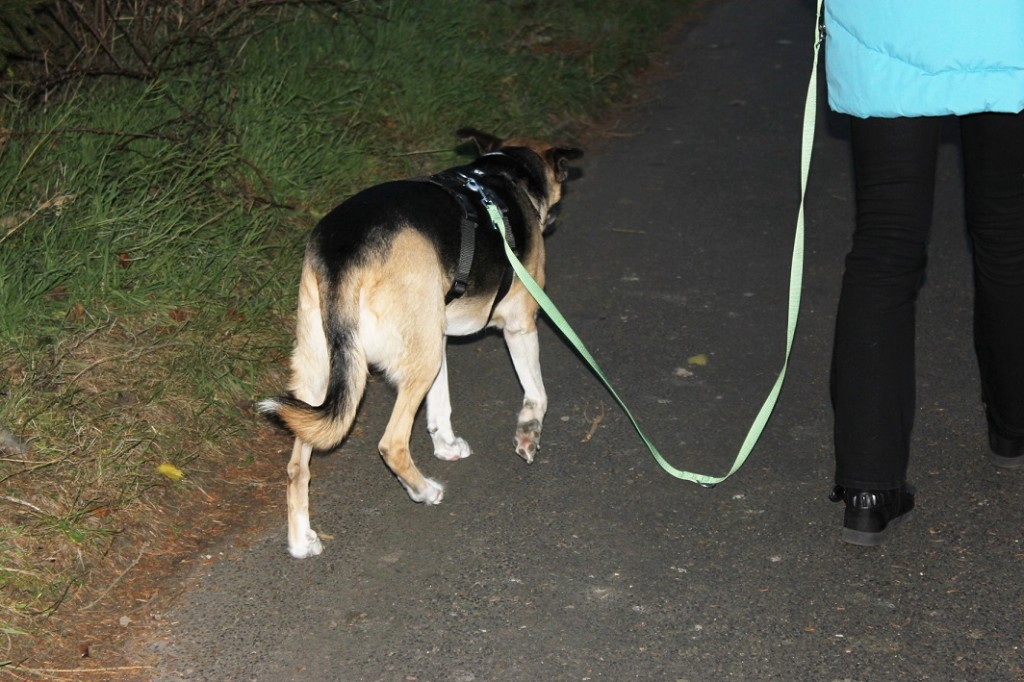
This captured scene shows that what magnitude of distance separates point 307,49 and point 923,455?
5140mm

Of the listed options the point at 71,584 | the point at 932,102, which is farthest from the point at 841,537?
the point at 71,584

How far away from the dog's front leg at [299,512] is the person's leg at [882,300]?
1.87 metres

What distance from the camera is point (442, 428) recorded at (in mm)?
4793

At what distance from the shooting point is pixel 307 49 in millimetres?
7918

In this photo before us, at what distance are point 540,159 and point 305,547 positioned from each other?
2.02 meters

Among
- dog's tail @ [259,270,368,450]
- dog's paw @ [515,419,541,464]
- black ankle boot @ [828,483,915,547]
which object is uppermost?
dog's tail @ [259,270,368,450]

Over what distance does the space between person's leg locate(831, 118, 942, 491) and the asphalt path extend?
1.13ft

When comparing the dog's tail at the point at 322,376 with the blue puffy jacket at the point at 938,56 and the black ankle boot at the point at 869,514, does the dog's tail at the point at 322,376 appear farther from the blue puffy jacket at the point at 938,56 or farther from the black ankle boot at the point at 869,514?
the blue puffy jacket at the point at 938,56

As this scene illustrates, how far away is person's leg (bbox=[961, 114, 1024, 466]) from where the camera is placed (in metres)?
3.73

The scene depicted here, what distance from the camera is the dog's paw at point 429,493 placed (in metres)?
4.36

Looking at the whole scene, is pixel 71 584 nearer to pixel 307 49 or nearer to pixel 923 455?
pixel 923 455

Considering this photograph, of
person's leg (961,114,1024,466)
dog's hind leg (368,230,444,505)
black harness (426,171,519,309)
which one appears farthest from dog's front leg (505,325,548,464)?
person's leg (961,114,1024,466)

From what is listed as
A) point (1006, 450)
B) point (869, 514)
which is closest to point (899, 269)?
point (869, 514)

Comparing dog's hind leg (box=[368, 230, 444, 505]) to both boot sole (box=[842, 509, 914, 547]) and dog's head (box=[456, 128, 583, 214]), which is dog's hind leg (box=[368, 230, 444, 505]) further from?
boot sole (box=[842, 509, 914, 547])
